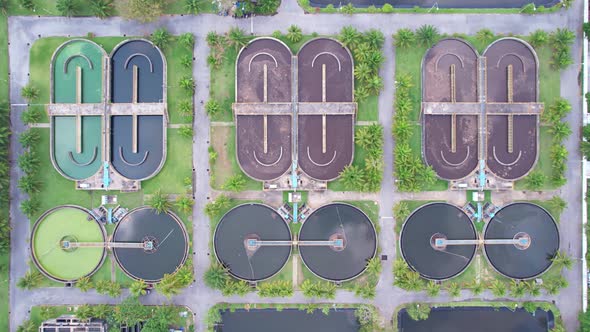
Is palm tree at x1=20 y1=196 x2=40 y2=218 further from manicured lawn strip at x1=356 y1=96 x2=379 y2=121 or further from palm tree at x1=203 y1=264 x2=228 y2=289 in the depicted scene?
→ manicured lawn strip at x1=356 y1=96 x2=379 y2=121

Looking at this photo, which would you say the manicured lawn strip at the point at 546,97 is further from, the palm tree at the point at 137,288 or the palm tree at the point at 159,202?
the palm tree at the point at 137,288

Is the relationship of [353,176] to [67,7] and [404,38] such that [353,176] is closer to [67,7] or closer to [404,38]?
[404,38]

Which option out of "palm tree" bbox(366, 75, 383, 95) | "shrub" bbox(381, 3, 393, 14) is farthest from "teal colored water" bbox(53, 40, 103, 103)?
"shrub" bbox(381, 3, 393, 14)

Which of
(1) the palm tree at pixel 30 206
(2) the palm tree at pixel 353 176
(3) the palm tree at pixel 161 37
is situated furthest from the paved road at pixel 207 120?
(2) the palm tree at pixel 353 176

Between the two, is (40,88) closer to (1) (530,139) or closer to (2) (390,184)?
(2) (390,184)

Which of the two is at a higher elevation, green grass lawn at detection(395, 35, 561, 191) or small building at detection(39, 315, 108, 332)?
green grass lawn at detection(395, 35, 561, 191)

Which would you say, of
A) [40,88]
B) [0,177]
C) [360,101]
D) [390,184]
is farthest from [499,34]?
[0,177]
